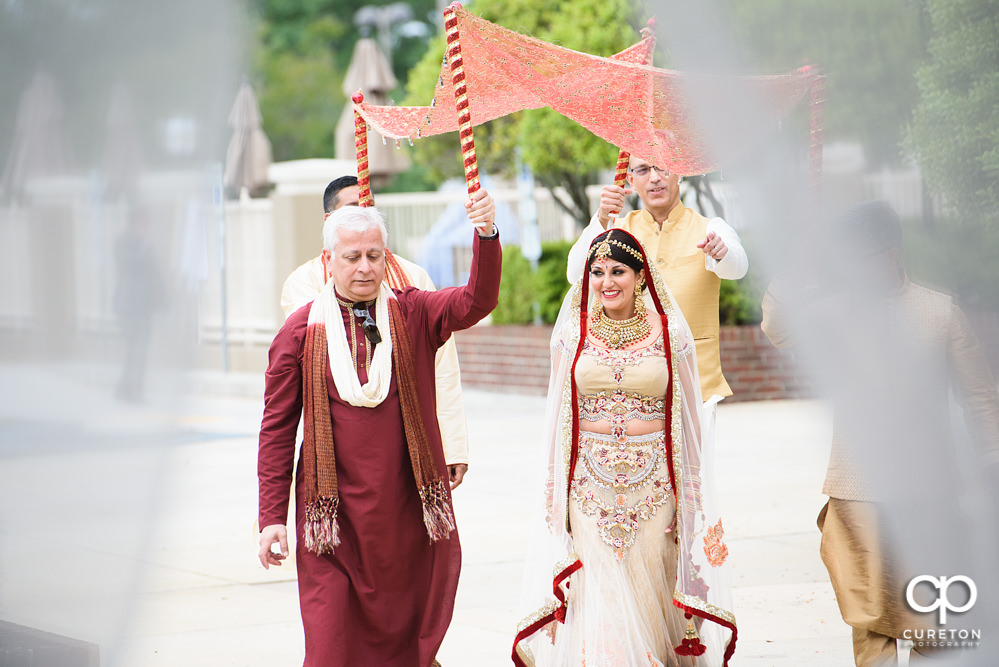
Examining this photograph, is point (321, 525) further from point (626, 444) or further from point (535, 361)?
point (535, 361)

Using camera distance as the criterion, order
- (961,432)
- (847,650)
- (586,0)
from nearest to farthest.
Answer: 1. (961,432)
2. (847,650)
3. (586,0)

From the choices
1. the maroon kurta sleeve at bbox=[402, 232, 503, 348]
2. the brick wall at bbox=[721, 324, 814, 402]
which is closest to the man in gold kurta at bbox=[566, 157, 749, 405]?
the maroon kurta sleeve at bbox=[402, 232, 503, 348]

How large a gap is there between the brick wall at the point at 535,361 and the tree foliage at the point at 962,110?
25.7 ft

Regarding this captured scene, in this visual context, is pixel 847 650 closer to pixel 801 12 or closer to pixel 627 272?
pixel 627 272

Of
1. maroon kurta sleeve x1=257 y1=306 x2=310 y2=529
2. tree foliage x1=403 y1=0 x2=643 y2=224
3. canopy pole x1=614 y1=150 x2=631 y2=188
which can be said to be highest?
tree foliage x1=403 y1=0 x2=643 y2=224

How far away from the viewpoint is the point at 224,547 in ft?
25.0

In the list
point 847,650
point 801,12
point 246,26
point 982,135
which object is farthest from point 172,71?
point 847,650

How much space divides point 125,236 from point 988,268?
7.96 ft

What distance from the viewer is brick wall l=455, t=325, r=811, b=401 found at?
12.5 m

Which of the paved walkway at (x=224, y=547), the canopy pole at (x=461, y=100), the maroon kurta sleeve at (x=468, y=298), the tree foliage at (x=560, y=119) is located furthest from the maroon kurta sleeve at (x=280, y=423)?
the tree foliage at (x=560, y=119)

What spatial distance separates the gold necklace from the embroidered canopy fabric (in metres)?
0.58

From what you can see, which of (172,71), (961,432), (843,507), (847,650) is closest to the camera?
(172,71)

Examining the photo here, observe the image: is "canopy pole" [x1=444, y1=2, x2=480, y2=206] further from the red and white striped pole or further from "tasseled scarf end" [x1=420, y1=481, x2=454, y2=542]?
"tasseled scarf end" [x1=420, y1=481, x2=454, y2=542]

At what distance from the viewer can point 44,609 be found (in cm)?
406
